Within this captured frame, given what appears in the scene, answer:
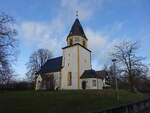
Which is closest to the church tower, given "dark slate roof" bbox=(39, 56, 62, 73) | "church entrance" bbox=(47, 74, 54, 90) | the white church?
the white church

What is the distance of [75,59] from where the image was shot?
41.8 meters

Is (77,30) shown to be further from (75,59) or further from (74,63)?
(74,63)

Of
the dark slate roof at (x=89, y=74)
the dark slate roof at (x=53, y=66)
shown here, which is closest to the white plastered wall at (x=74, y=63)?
the dark slate roof at (x=89, y=74)

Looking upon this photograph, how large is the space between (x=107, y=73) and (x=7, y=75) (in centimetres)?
5909

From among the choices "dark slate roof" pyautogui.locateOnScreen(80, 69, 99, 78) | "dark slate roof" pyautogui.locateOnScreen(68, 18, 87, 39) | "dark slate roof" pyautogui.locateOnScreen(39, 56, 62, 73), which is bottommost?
"dark slate roof" pyautogui.locateOnScreen(80, 69, 99, 78)

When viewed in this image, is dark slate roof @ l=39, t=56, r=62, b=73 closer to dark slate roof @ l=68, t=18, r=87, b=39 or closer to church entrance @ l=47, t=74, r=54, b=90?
church entrance @ l=47, t=74, r=54, b=90

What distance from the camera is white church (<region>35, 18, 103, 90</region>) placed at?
4091 cm

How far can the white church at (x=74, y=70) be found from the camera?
40906 mm

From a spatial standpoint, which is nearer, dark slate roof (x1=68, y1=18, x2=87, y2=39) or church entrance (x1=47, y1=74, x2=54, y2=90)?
church entrance (x1=47, y1=74, x2=54, y2=90)

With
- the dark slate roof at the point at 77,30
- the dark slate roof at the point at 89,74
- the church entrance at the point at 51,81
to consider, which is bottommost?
the church entrance at the point at 51,81

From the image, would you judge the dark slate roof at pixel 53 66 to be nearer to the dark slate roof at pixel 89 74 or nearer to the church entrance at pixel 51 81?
the church entrance at pixel 51 81

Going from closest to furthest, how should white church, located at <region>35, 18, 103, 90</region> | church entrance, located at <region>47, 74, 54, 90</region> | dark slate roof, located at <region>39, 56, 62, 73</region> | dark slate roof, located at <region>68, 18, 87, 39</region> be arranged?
1. white church, located at <region>35, 18, 103, 90</region>
2. church entrance, located at <region>47, 74, 54, 90</region>
3. dark slate roof, located at <region>68, 18, 87, 39</region>
4. dark slate roof, located at <region>39, 56, 62, 73</region>

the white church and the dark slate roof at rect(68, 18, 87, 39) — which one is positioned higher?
the dark slate roof at rect(68, 18, 87, 39)

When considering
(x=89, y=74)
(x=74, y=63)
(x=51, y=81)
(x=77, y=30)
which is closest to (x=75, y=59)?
(x=74, y=63)
